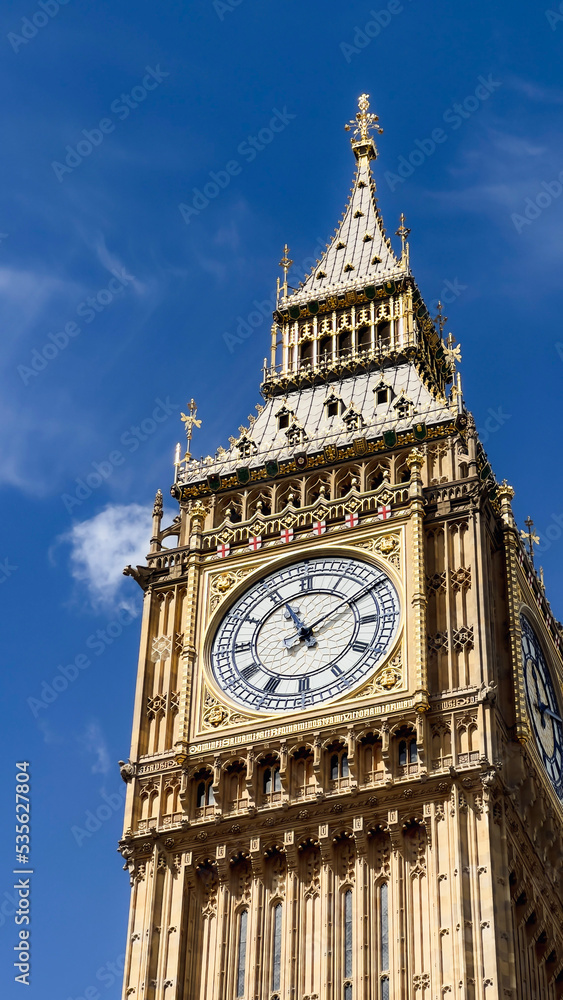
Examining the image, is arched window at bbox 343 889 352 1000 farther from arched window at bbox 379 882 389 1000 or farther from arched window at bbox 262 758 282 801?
arched window at bbox 262 758 282 801

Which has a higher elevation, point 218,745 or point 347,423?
point 347,423

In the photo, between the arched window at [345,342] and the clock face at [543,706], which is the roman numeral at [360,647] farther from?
the arched window at [345,342]

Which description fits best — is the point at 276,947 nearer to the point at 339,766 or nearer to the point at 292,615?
the point at 339,766

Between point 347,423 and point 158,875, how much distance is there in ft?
47.7

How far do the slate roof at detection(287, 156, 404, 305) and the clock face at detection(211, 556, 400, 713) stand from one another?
14.4 m

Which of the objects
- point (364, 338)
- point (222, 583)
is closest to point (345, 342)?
point (364, 338)

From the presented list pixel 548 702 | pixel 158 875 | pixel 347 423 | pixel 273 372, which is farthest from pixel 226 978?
pixel 273 372

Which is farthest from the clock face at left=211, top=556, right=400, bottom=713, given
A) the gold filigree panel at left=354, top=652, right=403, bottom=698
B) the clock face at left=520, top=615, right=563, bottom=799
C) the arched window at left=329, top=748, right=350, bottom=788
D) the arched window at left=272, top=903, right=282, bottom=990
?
the arched window at left=272, top=903, right=282, bottom=990

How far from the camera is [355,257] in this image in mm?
70625

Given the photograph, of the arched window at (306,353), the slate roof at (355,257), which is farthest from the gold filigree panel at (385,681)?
the slate roof at (355,257)

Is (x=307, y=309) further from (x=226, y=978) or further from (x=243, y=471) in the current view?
(x=226, y=978)

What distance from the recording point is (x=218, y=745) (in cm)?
5403

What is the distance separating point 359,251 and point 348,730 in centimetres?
2191

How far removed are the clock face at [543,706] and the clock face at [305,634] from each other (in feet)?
12.9
